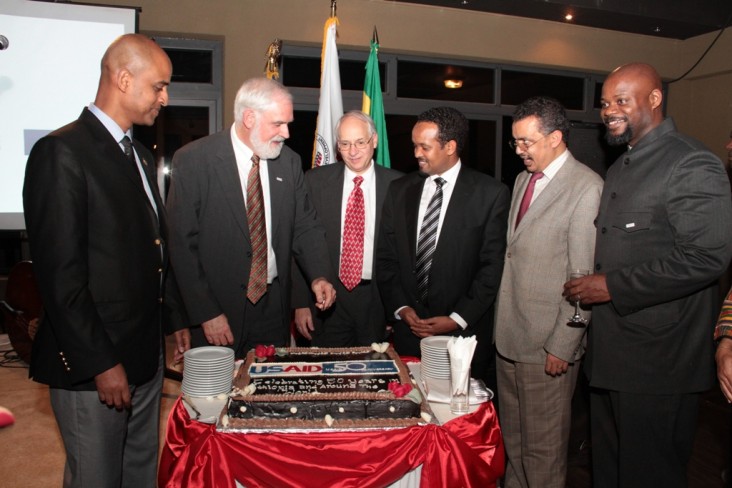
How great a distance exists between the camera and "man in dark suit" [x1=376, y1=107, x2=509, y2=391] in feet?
8.23

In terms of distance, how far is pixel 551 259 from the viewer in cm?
219

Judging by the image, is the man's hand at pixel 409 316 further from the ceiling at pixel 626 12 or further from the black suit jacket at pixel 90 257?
the ceiling at pixel 626 12

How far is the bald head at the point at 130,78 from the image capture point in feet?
5.39

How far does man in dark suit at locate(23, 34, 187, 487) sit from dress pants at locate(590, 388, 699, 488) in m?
1.64

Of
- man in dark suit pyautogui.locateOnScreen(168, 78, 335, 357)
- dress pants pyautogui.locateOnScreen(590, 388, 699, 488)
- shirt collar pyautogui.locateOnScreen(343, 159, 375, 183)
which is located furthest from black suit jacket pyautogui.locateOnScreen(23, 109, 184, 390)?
dress pants pyautogui.locateOnScreen(590, 388, 699, 488)

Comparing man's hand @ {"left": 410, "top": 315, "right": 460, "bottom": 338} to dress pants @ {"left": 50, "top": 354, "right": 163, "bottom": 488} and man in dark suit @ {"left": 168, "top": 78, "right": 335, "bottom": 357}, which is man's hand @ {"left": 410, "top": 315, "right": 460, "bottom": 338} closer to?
man in dark suit @ {"left": 168, "top": 78, "right": 335, "bottom": 357}

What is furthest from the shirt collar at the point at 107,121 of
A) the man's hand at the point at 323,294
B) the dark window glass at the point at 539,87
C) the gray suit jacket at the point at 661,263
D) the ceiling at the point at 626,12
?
the dark window glass at the point at 539,87

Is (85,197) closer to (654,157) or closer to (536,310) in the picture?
(536,310)

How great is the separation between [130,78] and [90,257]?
0.53 meters

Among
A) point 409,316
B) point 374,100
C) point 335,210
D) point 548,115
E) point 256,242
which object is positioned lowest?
point 409,316

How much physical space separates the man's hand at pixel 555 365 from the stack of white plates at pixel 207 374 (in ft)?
3.94

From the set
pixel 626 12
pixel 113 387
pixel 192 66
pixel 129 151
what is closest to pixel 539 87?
pixel 626 12

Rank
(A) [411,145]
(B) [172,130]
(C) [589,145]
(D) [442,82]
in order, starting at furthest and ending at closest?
1. (A) [411,145]
2. (D) [442,82]
3. (B) [172,130]
4. (C) [589,145]

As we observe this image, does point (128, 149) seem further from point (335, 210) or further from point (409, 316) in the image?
point (409, 316)
